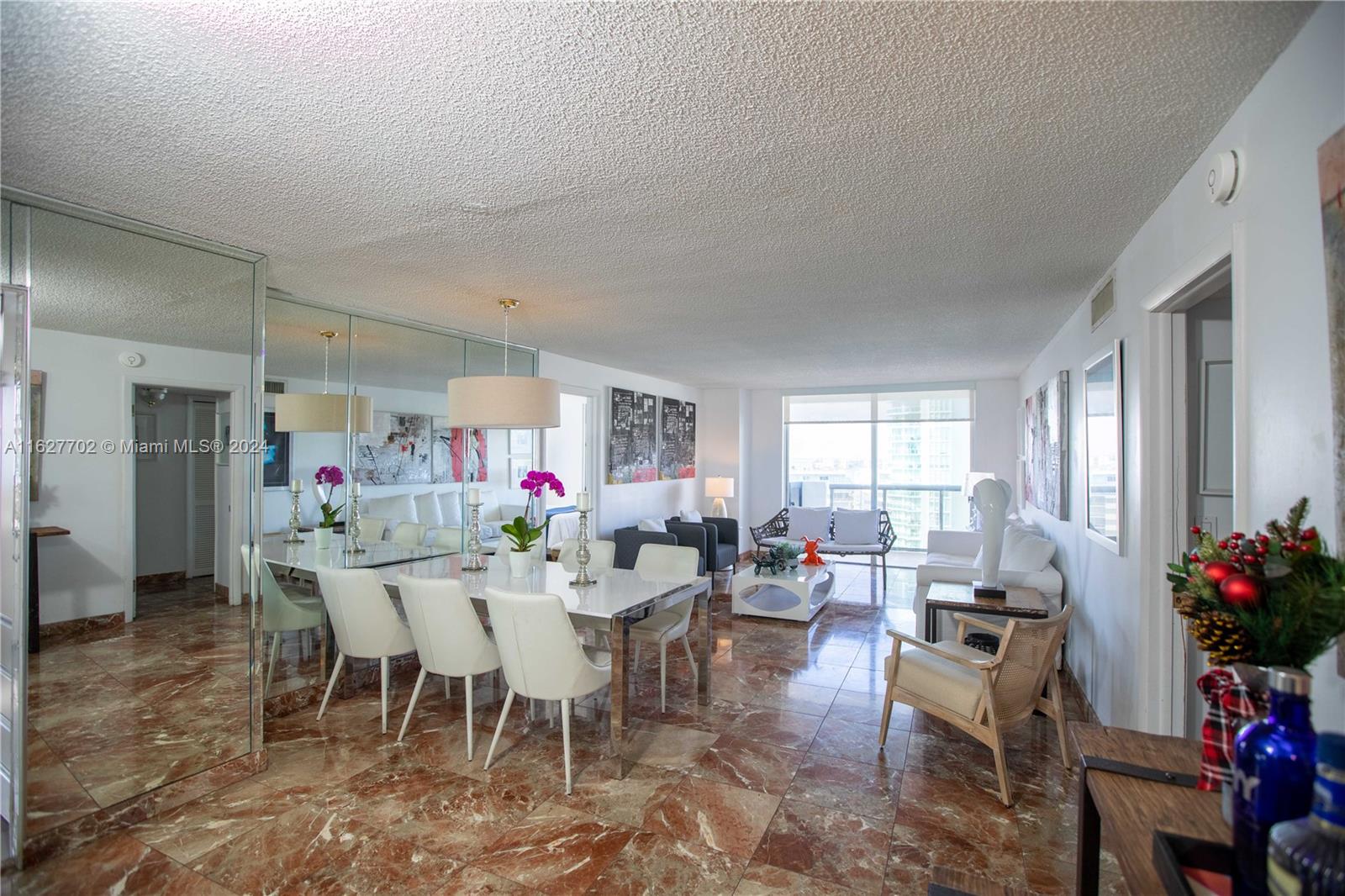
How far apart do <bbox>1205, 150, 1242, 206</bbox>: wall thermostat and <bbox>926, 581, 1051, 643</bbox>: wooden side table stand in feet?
6.97

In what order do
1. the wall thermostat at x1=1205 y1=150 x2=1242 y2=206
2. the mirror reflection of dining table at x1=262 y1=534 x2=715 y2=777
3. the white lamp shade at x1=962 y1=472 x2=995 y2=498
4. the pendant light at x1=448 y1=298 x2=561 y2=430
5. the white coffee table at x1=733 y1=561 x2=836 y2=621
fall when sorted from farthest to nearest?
the white lamp shade at x1=962 y1=472 x2=995 y2=498 → the white coffee table at x1=733 y1=561 x2=836 y2=621 → the pendant light at x1=448 y1=298 x2=561 y2=430 → the mirror reflection of dining table at x1=262 y1=534 x2=715 y2=777 → the wall thermostat at x1=1205 y1=150 x2=1242 y2=206

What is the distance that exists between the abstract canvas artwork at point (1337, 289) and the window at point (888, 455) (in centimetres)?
761

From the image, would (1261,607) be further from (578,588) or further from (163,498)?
(163,498)

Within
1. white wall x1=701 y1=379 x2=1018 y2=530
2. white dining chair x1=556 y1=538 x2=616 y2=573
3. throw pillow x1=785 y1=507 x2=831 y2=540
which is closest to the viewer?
white dining chair x1=556 y1=538 x2=616 y2=573

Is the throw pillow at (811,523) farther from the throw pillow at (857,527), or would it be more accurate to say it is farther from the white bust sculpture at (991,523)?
the white bust sculpture at (991,523)

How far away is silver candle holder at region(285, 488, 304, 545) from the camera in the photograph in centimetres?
374

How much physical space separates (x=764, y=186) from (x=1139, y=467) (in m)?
1.84

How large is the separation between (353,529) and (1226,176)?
4.49 meters

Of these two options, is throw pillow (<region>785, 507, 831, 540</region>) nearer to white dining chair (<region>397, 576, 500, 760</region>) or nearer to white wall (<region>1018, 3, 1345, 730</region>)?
white wall (<region>1018, 3, 1345, 730</region>)

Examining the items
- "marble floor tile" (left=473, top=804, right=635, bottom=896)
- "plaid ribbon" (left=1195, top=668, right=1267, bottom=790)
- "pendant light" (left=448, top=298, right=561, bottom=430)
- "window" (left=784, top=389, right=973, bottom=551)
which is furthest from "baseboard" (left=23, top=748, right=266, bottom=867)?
"window" (left=784, top=389, right=973, bottom=551)

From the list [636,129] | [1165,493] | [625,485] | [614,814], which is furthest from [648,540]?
[636,129]

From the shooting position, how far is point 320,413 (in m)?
3.92

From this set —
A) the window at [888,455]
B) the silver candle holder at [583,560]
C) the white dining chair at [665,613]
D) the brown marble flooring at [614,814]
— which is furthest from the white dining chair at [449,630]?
the window at [888,455]

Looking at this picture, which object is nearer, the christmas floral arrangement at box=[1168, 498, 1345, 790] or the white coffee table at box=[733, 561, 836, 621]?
the christmas floral arrangement at box=[1168, 498, 1345, 790]
